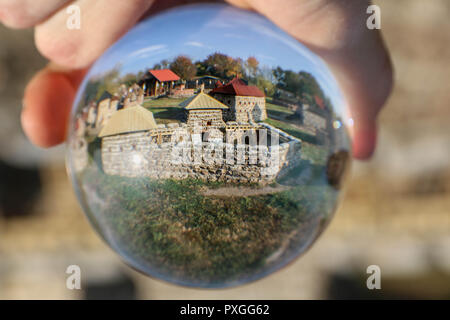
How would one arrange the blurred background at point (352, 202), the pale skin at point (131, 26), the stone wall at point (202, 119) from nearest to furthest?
the stone wall at point (202, 119)
the pale skin at point (131, 26)
the blurred background at point (352, 202)

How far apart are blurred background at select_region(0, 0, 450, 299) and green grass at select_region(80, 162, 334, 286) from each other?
55.0 inches

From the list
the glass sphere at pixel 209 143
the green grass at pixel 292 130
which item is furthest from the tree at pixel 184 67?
the green grass at pixel 292 130

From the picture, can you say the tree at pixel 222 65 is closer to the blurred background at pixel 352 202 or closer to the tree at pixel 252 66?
the tree at pixel 252 66

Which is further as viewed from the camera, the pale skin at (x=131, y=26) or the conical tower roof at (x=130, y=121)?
the pale skin at (x=131, y=26)

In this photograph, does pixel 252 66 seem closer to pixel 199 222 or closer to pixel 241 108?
pixel 241 108

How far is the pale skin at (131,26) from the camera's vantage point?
0.74m

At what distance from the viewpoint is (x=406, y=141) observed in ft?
6.66

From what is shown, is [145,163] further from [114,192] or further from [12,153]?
[12,153]

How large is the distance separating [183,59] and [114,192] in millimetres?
197

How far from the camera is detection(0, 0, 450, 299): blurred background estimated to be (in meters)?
1.96

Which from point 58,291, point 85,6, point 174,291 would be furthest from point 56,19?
point 58,291

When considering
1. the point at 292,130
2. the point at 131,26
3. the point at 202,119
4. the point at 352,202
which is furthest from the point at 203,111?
the point at 352,202

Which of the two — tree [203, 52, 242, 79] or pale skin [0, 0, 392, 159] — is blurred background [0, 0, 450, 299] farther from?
tree [203, 52, 242, 79]

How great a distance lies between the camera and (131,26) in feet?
2.71
